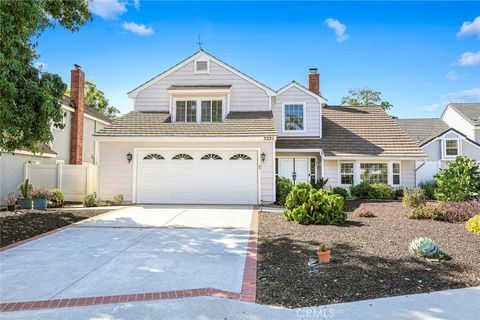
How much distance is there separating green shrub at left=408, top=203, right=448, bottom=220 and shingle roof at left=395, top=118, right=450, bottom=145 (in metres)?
19.4

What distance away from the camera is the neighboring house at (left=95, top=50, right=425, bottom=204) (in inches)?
565

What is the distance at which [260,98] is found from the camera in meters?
16.9

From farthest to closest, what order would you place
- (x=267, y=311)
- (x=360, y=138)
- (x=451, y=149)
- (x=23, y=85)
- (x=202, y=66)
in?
(x=451, y=149)
(x=360, y=138)
(x=202, y=66)
(x=23, y=85)
(x=267, y=311)

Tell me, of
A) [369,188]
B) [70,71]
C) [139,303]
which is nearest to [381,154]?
[369,188]

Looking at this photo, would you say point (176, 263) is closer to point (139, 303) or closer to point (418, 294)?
point (139, 303)

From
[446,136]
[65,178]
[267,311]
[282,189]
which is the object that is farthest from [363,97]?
[267,311]

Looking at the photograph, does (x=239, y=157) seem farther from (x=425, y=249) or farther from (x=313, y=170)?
(x=425, y=249)

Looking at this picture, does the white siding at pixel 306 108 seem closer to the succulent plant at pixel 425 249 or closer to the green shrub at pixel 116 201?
the green shrub at pixel 116 201

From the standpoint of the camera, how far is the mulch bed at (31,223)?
7962 mm

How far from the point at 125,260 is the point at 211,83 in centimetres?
1266

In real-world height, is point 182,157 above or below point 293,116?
below

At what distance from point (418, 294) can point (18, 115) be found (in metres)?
9.54

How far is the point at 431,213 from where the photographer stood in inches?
385

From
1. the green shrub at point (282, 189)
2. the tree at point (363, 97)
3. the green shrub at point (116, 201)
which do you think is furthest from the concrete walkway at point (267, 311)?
the tree at point (363, 97)
